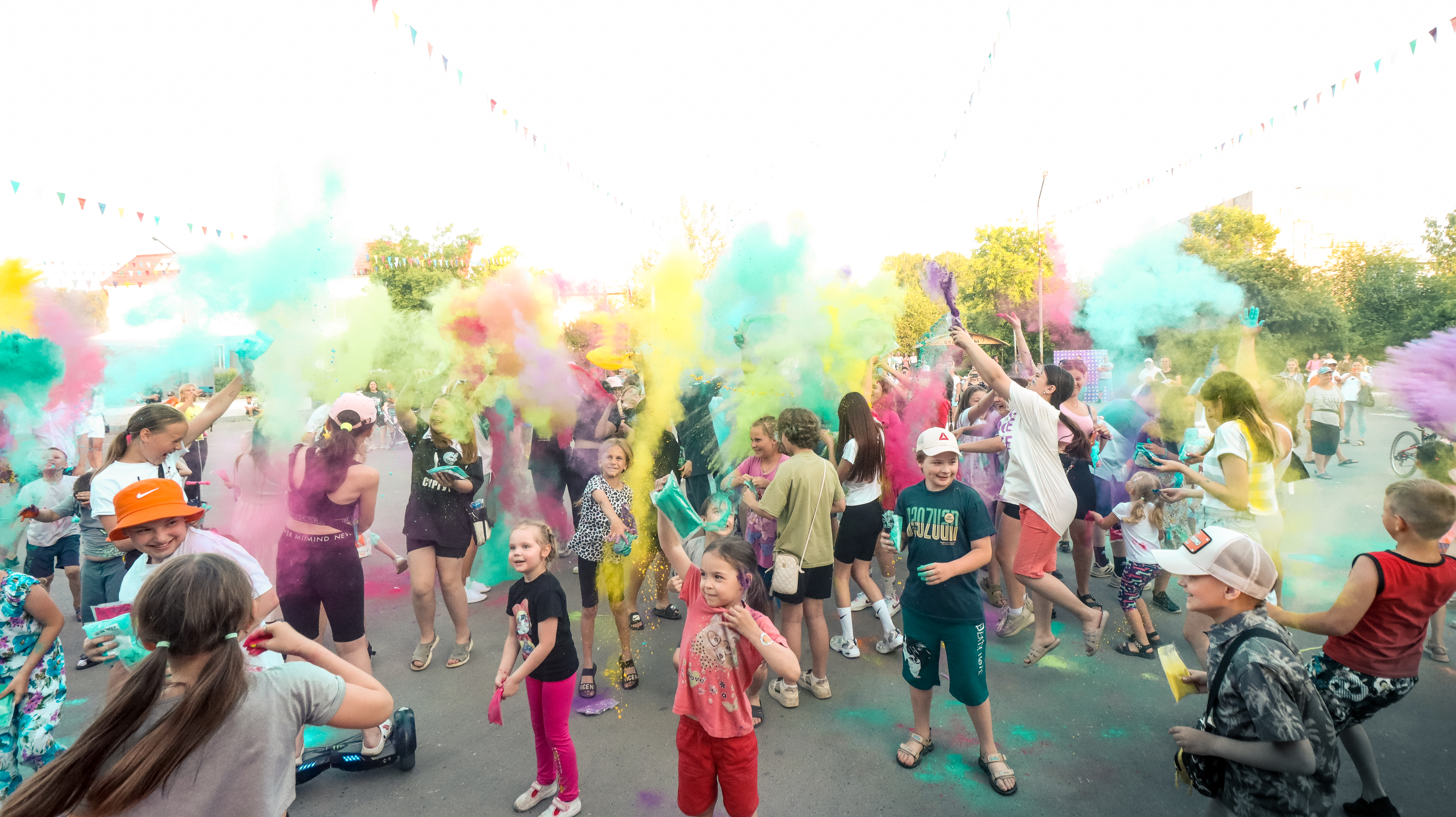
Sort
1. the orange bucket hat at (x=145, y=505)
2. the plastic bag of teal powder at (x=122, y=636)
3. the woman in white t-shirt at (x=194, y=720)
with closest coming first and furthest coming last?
the woman in white t-shirt at (x=194, y=720) < the plastic bag of teal powder at (x=122, y=636) < the orange bucket hat at (x=145, y=505)

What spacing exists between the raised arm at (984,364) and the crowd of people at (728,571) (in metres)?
0.03

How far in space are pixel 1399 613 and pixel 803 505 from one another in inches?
104

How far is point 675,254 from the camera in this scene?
5598 mm

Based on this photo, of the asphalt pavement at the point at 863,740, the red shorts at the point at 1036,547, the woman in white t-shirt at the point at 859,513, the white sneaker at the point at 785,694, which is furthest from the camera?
the woman in white t-shirt at the point at 859,513

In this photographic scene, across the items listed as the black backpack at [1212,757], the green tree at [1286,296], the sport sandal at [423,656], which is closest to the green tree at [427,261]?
the sport sandal at [423,656]

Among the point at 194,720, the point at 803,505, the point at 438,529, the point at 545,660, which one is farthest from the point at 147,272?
the point at 803,505

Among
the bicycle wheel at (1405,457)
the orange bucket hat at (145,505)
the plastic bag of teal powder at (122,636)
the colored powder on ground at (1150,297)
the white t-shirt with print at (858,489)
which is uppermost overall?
the colored powder on ground at (1150,297)

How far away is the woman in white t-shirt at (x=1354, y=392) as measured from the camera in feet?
39.9

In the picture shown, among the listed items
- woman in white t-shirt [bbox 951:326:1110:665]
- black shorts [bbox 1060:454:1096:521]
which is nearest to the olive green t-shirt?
woman in white t-shirt [bbox 951:326:1110:665]

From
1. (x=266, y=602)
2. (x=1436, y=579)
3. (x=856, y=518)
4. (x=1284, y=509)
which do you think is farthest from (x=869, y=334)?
(x=266, y=602)

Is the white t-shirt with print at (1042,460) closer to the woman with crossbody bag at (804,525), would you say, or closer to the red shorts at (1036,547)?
the red shorts at (1036,547)

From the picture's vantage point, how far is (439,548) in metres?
4.64

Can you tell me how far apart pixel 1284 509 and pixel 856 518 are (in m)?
4.07

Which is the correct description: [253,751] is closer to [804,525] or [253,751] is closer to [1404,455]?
[804,525]
